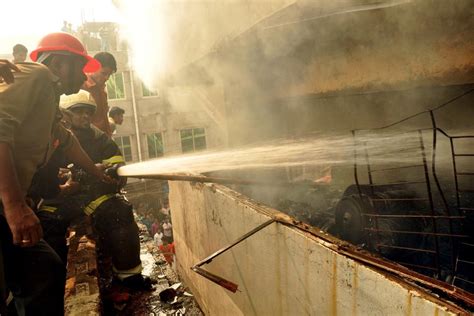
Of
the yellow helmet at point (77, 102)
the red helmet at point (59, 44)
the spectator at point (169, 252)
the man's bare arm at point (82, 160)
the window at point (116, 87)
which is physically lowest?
the spectator at point (169, 252)

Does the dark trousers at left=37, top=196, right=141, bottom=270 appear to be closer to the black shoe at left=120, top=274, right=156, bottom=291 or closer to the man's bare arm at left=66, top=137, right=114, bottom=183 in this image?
the black shoe at left=120, top=274, right=156, bottom=291

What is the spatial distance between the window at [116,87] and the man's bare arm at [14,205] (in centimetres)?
Answer: 1941

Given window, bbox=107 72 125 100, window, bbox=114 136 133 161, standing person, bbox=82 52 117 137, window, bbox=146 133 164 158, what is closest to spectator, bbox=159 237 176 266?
standing person, bbox=82 52 117 137

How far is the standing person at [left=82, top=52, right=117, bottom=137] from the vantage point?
6079mm

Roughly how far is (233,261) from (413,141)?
2.89 meters

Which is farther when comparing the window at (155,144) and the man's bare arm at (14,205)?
the window at (155,144)

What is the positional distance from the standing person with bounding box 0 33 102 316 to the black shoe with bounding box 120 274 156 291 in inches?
44.7

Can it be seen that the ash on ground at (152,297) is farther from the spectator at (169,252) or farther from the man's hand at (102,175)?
the spectator at (169,252)

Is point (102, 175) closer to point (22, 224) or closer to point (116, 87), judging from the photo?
point (22, 224)

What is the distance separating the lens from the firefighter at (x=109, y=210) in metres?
3.84

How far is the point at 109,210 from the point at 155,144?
697 inches

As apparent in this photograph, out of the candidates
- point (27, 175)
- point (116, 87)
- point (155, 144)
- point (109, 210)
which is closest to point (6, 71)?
point (27, 175)

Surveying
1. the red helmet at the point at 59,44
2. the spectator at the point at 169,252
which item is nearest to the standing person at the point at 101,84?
the red helmet at the point at 59,44

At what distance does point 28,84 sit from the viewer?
7.82 ft
